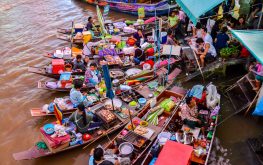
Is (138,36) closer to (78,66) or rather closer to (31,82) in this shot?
(78,66)

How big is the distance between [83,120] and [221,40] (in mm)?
6233

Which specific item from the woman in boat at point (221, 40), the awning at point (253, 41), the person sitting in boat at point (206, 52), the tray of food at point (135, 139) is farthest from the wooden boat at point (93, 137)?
the woman in boat at point (221, 40)

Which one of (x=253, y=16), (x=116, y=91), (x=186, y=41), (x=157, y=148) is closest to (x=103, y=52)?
(x=116, y=91)

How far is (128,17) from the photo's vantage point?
17.3 m

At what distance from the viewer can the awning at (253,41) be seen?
758 cm

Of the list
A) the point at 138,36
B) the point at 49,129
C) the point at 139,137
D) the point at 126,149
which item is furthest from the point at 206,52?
the point at 49,129

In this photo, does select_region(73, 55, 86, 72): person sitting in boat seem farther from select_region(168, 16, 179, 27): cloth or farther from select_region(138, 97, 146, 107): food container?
select_region(168, 16, 179, 27): cloth

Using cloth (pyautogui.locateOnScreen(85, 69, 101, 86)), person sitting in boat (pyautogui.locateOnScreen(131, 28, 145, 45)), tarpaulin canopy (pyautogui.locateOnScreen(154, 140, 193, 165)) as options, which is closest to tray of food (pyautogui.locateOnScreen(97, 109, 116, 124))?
cloth (pyautogui.locateOnScreen(85, 69, 101, 86))

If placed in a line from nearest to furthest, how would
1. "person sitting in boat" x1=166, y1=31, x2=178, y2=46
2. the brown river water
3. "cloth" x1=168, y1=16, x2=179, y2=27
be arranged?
the brown river water → "person sitting in boat" x1=166, y1=31, x2=178, y2=46 → "cloth" x1=168, y1=16, x2=179, y2=27

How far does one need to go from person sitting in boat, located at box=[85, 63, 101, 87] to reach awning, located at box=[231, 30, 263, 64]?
524 centimetres

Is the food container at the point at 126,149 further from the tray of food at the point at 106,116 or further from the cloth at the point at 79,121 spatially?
the cloth at the point at 79,121

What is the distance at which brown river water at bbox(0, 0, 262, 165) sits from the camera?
823cm

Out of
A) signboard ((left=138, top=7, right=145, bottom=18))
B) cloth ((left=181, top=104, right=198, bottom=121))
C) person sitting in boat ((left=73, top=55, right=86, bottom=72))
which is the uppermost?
signboard ((left=138, top=7, right=145, bottom=18))

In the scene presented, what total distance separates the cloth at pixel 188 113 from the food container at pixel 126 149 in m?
1.91
